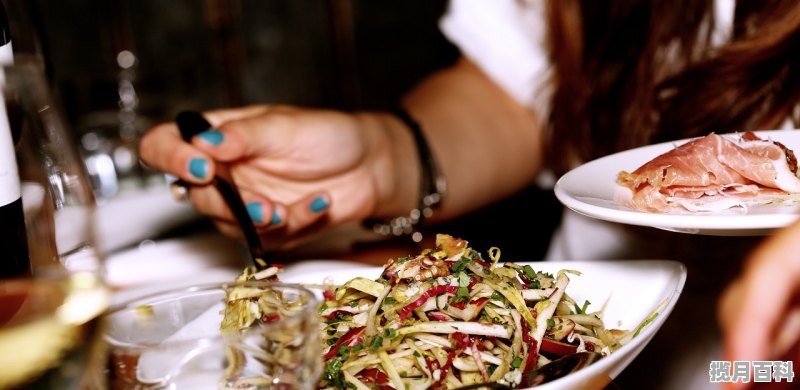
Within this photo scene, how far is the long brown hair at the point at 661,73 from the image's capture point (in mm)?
1440

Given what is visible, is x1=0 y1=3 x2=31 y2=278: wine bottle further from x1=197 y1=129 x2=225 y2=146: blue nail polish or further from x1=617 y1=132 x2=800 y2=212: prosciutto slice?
x1=197 y1=129 x2=225 y2=146: blue nail polish

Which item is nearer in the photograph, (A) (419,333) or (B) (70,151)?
(B) (70,151)

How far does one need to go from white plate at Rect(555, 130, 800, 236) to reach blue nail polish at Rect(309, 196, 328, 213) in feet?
2.40

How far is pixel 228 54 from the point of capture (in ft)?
14.7

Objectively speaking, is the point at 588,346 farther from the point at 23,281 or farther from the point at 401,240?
the point at 401,240

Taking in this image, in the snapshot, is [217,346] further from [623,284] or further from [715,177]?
[715,177]

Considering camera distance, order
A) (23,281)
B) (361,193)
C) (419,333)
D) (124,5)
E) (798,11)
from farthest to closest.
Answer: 1. (124,5)
2. (361,193)
3. (798,11)
4. (419,333)
5. (23,281)

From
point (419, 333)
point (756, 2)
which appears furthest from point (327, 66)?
point (419, 333)

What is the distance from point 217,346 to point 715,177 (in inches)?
25.9

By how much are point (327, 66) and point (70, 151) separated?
13.4 feet

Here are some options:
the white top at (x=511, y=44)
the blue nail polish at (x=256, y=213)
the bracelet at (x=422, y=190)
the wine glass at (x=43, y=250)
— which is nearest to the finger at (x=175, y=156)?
the blue nail polish at (x=256, y=213)

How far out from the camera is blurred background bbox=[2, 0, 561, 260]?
13.3 ft

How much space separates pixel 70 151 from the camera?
660 mm

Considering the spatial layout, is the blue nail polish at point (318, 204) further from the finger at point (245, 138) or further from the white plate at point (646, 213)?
the white plate at point (646, 213)
